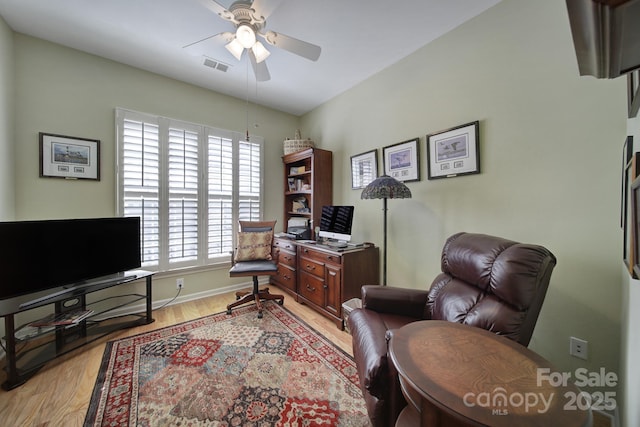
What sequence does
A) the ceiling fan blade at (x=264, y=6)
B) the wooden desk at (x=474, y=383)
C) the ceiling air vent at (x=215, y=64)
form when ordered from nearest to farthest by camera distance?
the wooden desk at (x=474, y=383) → the ceiling fan blade at (x=264, y=6) → the ceiling air vent at (x=215, y=64)

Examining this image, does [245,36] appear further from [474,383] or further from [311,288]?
[311,288]

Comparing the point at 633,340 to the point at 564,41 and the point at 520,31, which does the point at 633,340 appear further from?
the point at 520,31

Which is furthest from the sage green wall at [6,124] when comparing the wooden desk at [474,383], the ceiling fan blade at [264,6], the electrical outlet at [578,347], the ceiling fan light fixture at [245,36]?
the electrical outlet at [578,347]

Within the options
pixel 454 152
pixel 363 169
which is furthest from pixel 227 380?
pixel 454 152

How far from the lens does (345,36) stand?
2164 millimetres

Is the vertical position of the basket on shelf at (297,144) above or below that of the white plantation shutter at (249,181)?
above

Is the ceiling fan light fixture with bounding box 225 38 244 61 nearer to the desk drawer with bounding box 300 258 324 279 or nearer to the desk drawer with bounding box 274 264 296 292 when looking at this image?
the desk drawer with bounding box 300 258 324 279

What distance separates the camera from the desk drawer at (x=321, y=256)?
8.00 ft

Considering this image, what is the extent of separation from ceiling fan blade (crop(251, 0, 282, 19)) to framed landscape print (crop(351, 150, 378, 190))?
1666 mm

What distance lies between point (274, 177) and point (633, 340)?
365 cm

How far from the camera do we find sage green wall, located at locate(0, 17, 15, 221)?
6.23ft

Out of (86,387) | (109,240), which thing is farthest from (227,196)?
(86,387)

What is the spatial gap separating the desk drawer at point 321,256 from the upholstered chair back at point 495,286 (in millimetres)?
1004

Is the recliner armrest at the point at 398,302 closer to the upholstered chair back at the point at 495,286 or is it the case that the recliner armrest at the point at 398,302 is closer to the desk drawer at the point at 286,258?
the upholstered chair back at the point at 495,286
